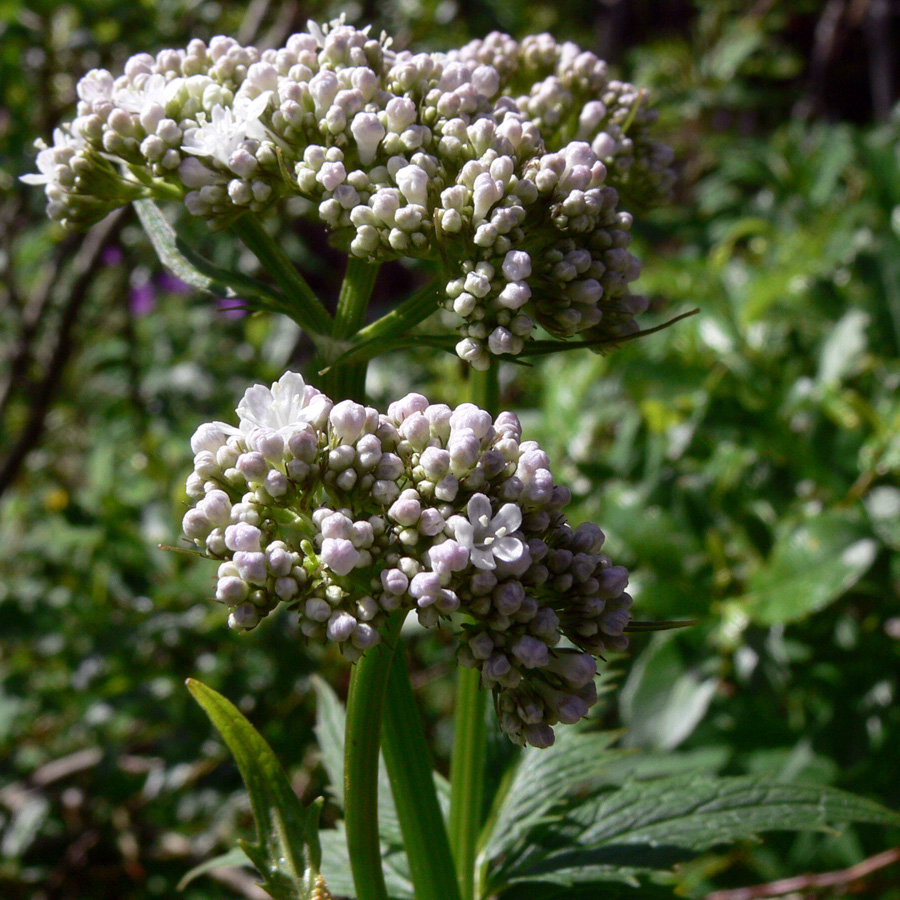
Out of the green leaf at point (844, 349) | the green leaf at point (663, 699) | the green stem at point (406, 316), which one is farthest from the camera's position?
the green leaf at point (844, 349)

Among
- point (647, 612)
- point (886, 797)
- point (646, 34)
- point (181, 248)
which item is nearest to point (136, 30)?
point (181, 248)

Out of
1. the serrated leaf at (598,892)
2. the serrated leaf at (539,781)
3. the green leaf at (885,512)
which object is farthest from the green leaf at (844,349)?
the serrated leaf at (598,892)

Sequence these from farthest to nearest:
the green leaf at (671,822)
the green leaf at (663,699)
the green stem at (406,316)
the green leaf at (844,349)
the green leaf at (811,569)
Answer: the green leaf at (844,349), the green leaf at (663,699), the green leaf at (811,569), the green leaf at (671,822), the green stem at (406,316)

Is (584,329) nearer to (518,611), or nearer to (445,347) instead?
(445,347)

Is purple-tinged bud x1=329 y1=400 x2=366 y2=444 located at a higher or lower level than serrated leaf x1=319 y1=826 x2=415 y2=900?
higher

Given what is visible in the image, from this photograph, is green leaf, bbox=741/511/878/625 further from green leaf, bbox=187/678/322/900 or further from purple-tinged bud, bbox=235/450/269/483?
purple-tinged bud, bbox=235/450/269/483

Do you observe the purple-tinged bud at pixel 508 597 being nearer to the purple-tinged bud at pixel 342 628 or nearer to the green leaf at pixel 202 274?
the purple-tinged bud at pixel 342 628

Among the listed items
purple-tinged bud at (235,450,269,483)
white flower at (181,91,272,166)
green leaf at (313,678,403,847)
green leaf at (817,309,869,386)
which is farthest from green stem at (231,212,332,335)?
green leaf at (817,309,869,386)
